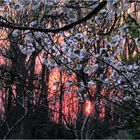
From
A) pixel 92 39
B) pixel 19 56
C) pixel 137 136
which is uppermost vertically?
pixel 19 56

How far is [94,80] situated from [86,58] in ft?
2.01

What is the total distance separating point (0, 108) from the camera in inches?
611

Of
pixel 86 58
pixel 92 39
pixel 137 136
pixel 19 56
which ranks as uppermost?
pixel 19 56

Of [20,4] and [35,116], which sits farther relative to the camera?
[35,116]

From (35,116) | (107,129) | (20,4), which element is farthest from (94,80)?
(35,116)

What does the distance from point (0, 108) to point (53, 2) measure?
11384 millimetres

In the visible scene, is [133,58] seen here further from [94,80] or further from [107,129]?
[107,129]

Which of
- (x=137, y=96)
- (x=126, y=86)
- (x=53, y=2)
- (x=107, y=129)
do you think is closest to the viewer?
(x=53, y=2)

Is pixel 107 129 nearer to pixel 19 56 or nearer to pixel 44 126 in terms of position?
pixel 44 126

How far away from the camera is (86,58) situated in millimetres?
6988

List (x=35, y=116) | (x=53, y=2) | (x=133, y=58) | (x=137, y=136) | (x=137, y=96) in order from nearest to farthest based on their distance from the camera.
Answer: (x=53, y=2), (x=137, y=96), (x=133, y=58), (x=137, y=136), (x=35, y=116)

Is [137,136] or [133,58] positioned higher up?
[133,58]

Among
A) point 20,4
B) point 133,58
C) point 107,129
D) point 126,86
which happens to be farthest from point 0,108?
point 20,4

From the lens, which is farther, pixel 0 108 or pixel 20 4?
pixel 0 108
